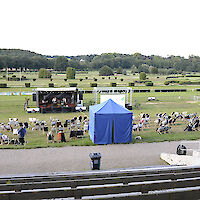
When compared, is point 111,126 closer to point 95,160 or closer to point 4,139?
point 95,160

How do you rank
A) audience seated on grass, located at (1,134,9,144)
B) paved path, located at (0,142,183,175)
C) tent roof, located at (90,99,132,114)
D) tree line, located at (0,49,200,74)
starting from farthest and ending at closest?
tree line, located at (0,49,200,74) < tent roof, located at (90,99,132,114) < audience seated on grass, located at (1,134,9,144) < paved path, located at (0,142,183,175)

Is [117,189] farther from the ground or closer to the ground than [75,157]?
farther from the ground

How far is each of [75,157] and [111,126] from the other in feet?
10.5

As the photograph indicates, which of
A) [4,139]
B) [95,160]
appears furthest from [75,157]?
[4,139]

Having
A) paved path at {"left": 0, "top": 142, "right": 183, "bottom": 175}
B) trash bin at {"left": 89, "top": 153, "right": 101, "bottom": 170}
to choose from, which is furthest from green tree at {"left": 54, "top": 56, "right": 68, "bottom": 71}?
trash bin at {"left": 89, "top": 153, "right": 101, "bottom": 170}

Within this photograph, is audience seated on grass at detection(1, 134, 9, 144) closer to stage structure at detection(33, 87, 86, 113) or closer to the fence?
the fence

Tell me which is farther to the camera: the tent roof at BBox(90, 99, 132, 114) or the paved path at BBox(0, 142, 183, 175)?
the tent roof at BBox(90, 99, 132, 114)

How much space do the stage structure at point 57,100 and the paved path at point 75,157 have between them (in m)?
11.8

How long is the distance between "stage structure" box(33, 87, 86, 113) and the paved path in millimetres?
11849

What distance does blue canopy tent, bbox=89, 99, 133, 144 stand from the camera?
13.1 meters

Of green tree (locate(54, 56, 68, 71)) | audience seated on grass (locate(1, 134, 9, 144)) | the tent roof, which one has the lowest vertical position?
audience seated on grass (locate(1, 134, 9, 144))

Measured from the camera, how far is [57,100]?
2425 cm

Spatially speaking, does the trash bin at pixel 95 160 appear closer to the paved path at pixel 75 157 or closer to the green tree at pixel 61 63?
the paved path at pixel 75 157

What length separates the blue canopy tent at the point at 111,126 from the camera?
13.1m
